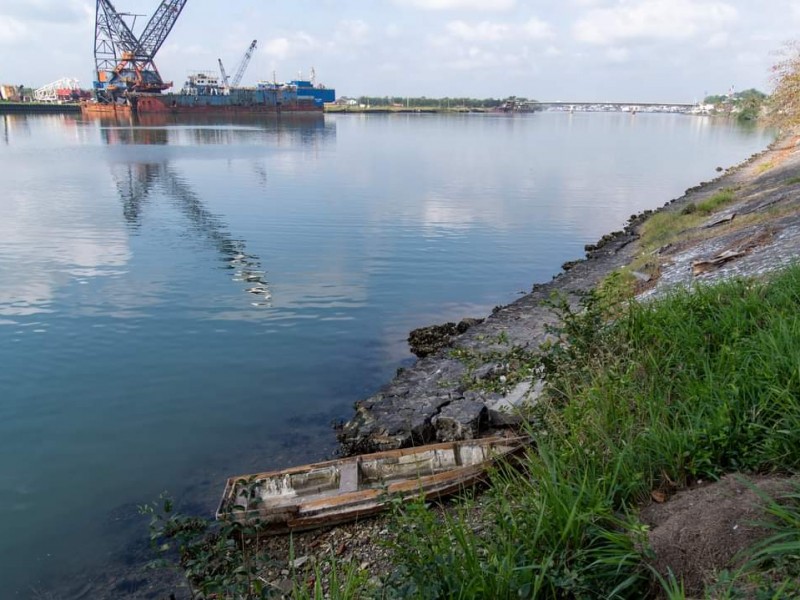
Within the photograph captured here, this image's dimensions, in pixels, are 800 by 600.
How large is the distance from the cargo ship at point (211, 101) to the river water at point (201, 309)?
304 feet

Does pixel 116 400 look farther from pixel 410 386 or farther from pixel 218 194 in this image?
pixel 218 194

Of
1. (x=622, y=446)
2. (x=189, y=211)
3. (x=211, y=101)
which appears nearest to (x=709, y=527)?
(x=622, y=446)

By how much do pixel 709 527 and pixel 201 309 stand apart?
15.8m

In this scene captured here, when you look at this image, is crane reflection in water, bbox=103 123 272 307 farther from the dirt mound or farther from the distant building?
the distant building

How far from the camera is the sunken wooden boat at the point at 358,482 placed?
24.7ft

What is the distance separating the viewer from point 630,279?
591 inches

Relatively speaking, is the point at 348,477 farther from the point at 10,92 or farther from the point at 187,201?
the point at 10,92

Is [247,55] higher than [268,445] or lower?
higher

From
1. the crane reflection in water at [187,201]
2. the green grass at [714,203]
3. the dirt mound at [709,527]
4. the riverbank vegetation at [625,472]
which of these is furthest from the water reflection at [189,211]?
the green grass at [714,203]

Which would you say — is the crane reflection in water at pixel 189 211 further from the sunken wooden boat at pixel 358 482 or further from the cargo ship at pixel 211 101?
the cargo ship at pixel 211 101

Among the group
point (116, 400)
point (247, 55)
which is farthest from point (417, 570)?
point (247, 55)

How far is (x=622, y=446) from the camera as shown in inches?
216

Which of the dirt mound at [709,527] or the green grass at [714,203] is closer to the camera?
the dirt mound at [709,527]

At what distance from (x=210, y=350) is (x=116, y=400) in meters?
2.81
